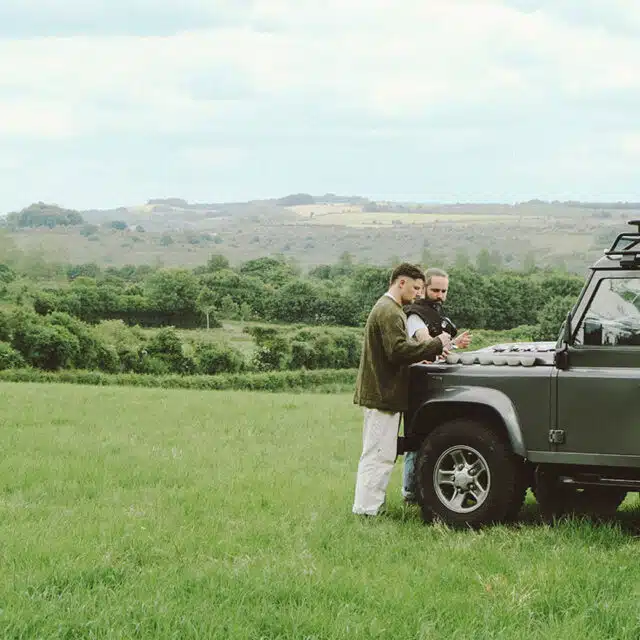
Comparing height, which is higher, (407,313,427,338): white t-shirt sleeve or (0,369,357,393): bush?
(407,313,427,338): white t-shirt sleeve

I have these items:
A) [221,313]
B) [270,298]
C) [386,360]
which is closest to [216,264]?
[270,298]

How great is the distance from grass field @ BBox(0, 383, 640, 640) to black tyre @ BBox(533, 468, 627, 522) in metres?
0.24

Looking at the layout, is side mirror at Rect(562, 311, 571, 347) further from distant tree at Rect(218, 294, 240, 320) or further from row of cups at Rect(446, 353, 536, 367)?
distant tree at Rect(218, 294, 240, 320)

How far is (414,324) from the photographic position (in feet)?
33.5

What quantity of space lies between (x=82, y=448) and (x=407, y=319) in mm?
6097

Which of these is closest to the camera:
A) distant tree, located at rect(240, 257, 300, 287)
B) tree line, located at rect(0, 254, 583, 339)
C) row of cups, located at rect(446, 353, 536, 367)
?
row of cups, located at rect(446, 353, 536, 367)

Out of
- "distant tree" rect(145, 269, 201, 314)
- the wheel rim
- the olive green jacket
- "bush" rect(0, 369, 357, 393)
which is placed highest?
the olive green jacket

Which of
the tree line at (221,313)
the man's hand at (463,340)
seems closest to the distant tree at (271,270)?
the tree line at (221,313)

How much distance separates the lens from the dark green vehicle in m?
8.38

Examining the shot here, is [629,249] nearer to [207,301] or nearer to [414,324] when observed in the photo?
[414,324]

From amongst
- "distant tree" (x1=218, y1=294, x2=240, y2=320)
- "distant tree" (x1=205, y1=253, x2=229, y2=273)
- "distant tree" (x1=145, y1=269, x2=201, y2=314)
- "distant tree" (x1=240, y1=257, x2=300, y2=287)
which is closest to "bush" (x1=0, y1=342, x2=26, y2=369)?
"distant tree" (x1=145, y1=269, x2=201, y2=314)

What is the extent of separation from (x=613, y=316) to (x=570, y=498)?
1850 millimetres

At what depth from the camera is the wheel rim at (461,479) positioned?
9039 mm

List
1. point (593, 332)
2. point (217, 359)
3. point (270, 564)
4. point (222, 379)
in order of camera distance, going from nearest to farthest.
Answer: point (270, 564) < point (593, 332) < point (222, 379) < point (217, 359)
